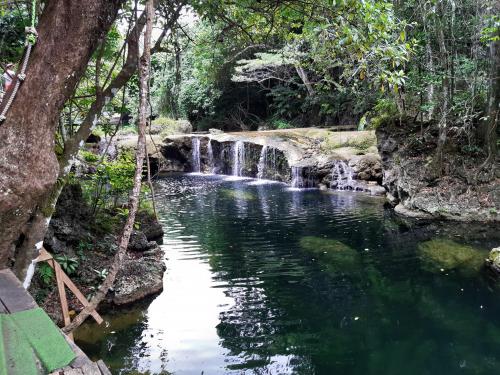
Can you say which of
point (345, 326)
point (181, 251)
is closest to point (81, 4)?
point (345, 326)

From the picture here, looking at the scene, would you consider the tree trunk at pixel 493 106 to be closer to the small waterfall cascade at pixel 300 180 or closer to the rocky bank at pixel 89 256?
the small waterfall cascade at pixel 300 180

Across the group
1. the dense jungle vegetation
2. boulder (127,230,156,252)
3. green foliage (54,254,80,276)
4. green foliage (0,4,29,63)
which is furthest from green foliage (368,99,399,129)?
green foliage (0,4,29,63)

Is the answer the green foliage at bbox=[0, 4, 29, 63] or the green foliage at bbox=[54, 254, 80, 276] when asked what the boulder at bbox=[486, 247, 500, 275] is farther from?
the green foliage at bbox=[0, 4, 29, 63]

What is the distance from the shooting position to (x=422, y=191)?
520 inches

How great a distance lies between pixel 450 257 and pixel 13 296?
898 cm

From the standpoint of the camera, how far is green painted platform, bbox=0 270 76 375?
207cm

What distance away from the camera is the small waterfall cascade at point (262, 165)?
21.9 meters

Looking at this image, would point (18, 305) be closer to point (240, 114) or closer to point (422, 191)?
point (422, 191)

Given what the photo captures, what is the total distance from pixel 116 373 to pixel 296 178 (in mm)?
15214

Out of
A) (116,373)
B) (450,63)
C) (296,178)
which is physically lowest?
(116,373)

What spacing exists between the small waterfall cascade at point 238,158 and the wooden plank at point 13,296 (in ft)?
66.3

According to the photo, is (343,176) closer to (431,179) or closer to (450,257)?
(431,179)

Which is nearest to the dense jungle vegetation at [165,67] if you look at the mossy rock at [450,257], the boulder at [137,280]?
the boulder at [137,280]

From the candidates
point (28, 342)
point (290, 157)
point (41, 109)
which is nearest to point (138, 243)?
point (41, 109)
